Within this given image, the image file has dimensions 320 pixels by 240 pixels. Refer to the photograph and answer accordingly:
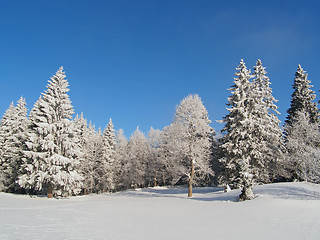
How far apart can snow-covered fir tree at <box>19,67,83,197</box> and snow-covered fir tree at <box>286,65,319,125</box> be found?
34218 millimetres

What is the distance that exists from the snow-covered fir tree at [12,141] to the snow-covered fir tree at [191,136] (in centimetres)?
2215

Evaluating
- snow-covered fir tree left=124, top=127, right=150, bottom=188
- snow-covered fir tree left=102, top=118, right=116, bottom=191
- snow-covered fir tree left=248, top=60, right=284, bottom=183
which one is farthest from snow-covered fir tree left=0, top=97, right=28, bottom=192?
snow-covered fir tree left=248, top=60, right=284, bottom=183

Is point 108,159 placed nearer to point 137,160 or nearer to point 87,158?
point 87,158

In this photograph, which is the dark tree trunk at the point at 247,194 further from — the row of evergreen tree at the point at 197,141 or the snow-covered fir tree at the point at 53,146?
the snow-covered fir tree at the point at 53,146

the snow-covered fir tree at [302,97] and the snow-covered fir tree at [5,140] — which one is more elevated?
the snow-covered fir tree at [302,97]

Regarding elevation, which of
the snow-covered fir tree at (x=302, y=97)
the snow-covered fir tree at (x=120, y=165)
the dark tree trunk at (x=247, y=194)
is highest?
the snow-covered fir tree at (x=302, y=97)

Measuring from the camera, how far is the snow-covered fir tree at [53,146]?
2717 cm

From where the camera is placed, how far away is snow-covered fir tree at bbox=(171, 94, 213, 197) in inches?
1150

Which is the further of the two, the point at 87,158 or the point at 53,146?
the point at 87,158

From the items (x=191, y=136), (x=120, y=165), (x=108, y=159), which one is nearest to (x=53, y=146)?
(x=191, y=136)

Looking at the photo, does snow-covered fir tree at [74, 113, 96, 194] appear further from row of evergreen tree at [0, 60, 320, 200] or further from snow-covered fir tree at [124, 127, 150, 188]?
row of evergreen tree at [0, 60, 320, 200]

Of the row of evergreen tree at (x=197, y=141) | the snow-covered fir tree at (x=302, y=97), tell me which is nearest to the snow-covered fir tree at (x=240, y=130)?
the row of evergreen tree at (x=197, y=141)

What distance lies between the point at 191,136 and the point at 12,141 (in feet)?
92.8

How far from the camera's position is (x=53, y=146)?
91.3 ft
